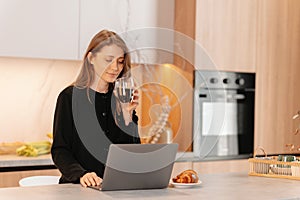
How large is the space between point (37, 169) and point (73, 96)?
116 centimetres

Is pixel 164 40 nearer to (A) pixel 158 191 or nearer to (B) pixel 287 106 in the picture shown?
(B) pixel 287 106

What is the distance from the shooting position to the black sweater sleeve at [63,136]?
9.36ft

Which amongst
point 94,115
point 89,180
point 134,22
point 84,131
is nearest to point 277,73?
point 134,22

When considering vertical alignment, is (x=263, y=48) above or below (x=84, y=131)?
above

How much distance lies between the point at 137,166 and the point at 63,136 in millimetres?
527

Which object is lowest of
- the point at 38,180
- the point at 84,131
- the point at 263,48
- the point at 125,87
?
the point at 38,180

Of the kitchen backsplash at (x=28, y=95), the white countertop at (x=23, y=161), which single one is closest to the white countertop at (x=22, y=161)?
the white countertop at (x=23, y=161)

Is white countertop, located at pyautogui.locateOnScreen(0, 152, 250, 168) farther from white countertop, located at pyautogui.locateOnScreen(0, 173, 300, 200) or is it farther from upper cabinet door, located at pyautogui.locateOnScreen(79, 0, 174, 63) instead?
white countertop, located at pyautogui.locateOnScreen(0, 173, 300, 200)

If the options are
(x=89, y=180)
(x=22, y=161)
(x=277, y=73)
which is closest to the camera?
(x=89, y=180)

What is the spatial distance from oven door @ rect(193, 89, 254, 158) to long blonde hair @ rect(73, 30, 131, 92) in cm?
190

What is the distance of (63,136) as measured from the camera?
2.91 metres

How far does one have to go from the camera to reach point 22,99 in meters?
4.48

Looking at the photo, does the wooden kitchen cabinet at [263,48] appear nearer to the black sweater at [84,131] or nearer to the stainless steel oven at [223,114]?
the stainless steel oven at [223,114]

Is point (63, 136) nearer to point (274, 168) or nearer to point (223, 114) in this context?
point (274, 168)
